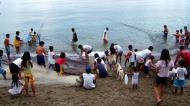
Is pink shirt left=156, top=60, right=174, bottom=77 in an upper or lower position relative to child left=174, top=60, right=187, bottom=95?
upper

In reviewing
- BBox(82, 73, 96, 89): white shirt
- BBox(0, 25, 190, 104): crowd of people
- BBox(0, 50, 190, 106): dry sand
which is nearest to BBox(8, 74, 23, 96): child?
BBox(0, 25, 190, 104): crowd of people

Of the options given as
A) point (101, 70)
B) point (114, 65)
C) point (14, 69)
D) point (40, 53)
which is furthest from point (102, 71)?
point (14, 69)

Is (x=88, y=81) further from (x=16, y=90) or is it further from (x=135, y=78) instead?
(x=16, y=90)

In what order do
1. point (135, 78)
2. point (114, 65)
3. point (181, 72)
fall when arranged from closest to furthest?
point (181, 72), point (135, 78), point (114, 65)

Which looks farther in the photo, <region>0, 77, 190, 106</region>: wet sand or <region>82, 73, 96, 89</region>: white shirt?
<region>82, 73, 96, 89</region>: white shirt

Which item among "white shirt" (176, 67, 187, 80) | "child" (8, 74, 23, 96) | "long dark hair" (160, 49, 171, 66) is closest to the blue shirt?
"white shirt" (176, 67, 187, 80)

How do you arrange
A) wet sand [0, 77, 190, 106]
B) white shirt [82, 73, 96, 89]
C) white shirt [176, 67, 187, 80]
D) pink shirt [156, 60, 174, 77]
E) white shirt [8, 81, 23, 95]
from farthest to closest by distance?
white shirt [82, 73, 96, 89] < white shirt [8, 81, 23, 95] < white shirt [176, 67, 187, 80] < wet sand [0, 77, 190, 106] < pink shirt [156, 60, 174, 77]

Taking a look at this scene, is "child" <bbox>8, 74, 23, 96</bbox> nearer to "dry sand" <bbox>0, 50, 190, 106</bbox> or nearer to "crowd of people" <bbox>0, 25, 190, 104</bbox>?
"crowd of people" <bbox>0, 25, 190, 104</bbox>

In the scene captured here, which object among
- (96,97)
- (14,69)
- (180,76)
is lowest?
(96,97)

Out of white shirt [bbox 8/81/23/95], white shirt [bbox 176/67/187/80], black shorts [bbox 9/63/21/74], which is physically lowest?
white shirt [bbox 8/81/23/95]

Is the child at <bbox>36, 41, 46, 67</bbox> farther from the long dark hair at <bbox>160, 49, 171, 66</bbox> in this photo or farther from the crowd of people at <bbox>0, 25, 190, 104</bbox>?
the long dark hair at <bbox>160, 49, 171, 66</bbox>

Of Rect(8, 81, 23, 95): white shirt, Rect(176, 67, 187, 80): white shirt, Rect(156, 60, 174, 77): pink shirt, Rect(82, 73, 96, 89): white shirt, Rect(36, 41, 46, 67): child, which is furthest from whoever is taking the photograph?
Rect(36, 41, 46, 67): child

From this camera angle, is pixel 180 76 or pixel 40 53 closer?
pixel 180 76

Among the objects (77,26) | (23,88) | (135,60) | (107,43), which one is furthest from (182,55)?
(77,26)
